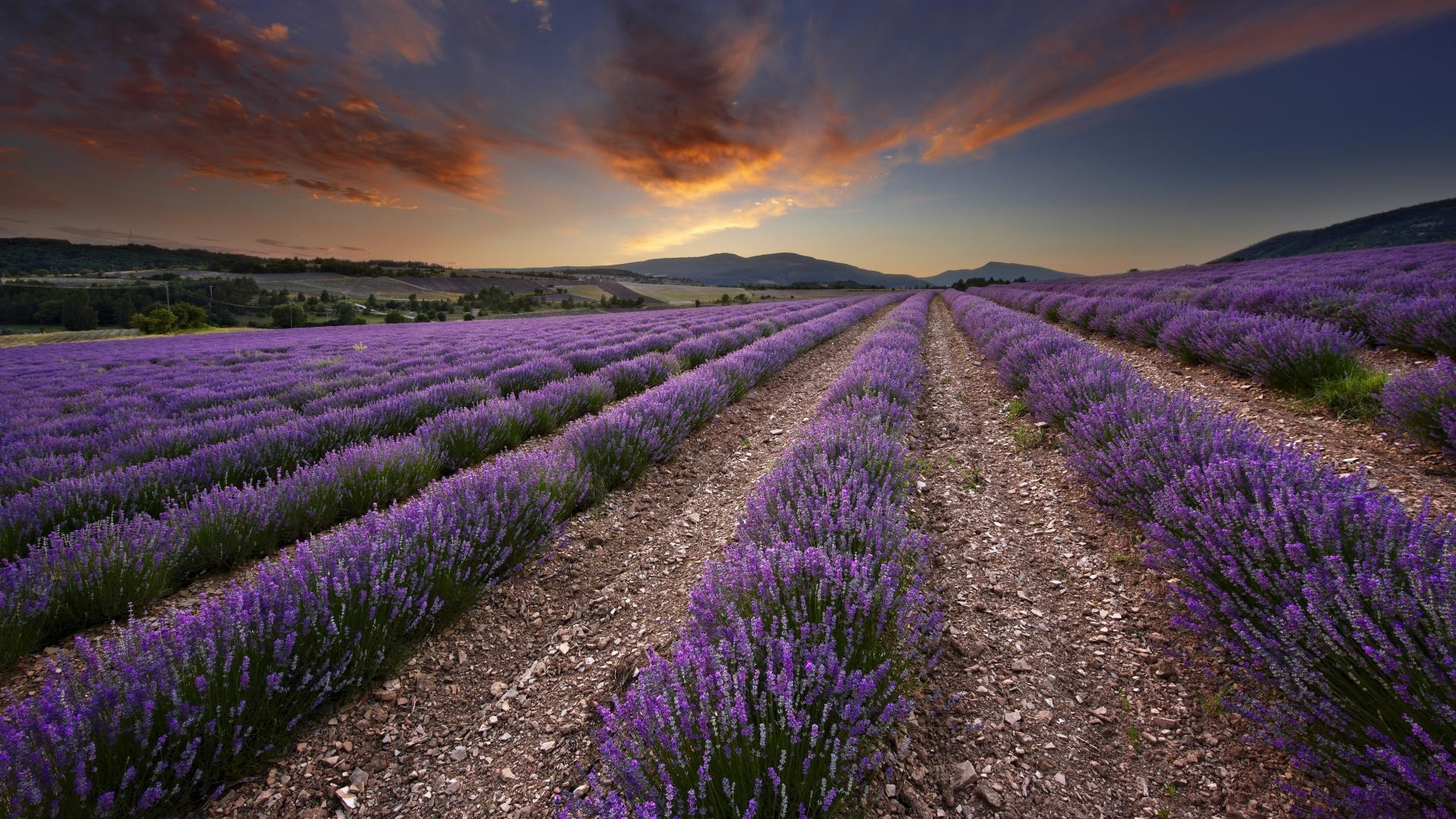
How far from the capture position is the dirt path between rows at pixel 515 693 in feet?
5.42

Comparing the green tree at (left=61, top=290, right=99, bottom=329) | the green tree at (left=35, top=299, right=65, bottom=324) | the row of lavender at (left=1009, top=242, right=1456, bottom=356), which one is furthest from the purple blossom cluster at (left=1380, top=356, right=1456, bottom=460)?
the green tree at (left=35, top=299, right=65, bottom=324)

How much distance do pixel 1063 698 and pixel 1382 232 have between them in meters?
83.6

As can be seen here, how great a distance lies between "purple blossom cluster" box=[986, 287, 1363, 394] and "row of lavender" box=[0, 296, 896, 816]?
6.54 m

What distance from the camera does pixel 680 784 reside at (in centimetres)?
132

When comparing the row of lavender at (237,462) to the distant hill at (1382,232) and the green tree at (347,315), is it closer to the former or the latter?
the green tree at (347,315)

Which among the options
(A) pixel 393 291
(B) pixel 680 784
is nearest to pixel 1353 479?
(B) pixel 680 784

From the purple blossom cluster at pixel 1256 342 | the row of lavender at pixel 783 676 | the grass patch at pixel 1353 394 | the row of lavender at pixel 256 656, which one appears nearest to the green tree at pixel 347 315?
the row of lavender at pixel 256 656

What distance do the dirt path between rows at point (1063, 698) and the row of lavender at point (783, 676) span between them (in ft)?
0.61

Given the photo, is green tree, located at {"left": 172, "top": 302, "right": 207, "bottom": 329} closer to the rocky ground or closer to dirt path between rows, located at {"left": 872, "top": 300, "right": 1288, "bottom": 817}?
the rocky ground

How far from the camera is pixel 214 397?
6.64 meters

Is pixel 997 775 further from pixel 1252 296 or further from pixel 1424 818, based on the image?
pixel 1252 296

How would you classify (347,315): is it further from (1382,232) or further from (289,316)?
(1382,232)

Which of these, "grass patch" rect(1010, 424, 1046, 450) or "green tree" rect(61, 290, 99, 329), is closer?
"grass patch" rect(1010, 424, 1046, 450)

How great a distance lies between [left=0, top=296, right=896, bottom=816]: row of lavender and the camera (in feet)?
4.31
